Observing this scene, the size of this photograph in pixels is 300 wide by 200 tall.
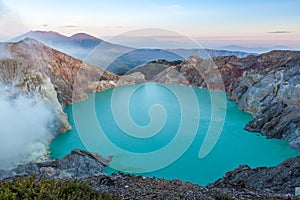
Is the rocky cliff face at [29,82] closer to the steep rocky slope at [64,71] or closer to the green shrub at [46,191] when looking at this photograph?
the steep rocky slope at [64,71]

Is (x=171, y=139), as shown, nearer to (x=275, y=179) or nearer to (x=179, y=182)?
(x=275, y=179)

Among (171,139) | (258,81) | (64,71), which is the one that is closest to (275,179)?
(171,139)

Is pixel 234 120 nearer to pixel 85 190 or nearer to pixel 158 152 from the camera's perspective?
pixel 158 152

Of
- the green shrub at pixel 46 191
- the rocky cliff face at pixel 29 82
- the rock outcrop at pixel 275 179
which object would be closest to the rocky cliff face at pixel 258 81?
the rock outcrop at pixel 275 179

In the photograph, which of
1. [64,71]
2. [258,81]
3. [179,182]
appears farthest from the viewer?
[64,71]

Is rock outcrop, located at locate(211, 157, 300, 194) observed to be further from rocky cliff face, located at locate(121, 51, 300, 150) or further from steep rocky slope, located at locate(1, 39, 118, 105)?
steep rocky slope, located at locate(1, 39, 118, 105)

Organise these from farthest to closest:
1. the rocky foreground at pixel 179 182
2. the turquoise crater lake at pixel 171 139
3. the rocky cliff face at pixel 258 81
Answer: the rocky cliff face at pixel 258 81, the turquoise crater lake at pixel 171 139, the rocky foreground at pixel 179 182
